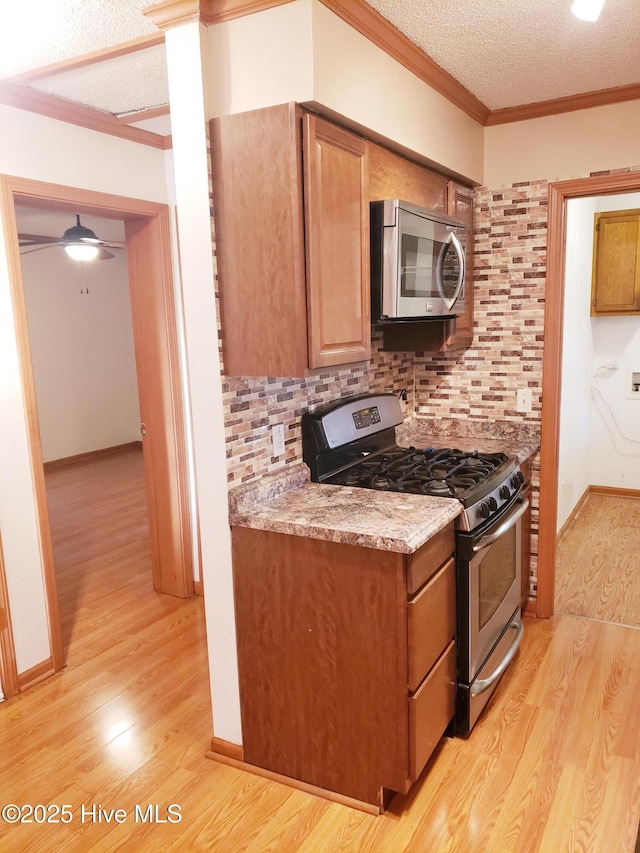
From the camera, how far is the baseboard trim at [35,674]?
8.77 ft

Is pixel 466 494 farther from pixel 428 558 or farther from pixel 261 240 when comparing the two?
pixel 261 240

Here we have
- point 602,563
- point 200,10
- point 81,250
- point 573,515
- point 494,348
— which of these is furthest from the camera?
point 81,250

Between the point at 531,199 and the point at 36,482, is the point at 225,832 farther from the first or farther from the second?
the point at 531,199

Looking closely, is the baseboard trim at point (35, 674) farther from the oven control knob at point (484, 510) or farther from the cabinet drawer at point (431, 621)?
the oven control knob at point (484, 510)

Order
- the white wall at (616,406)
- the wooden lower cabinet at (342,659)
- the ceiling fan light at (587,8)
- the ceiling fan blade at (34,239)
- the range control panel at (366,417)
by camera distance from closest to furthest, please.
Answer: the ceiling fan light at (587,8)
the wooden lower cabinet at (342,659)
the range control panel at (366,417)
the white wall at (616,406)
the ceiling fan blade at (34,239)

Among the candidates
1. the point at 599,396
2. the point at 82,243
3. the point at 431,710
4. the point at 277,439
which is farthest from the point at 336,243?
the point at 599,396

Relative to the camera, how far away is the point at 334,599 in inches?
75.9

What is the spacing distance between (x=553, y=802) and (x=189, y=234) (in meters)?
2.10

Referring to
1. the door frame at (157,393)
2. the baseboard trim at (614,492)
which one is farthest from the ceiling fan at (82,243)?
the baseboard trim at (614,492)

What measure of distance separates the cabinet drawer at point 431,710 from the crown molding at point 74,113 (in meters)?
2.60

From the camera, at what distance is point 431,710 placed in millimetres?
2016

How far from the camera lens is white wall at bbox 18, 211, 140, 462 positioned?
21.7 ft

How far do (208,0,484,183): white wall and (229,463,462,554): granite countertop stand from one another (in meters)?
1.18

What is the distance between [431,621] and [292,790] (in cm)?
73
